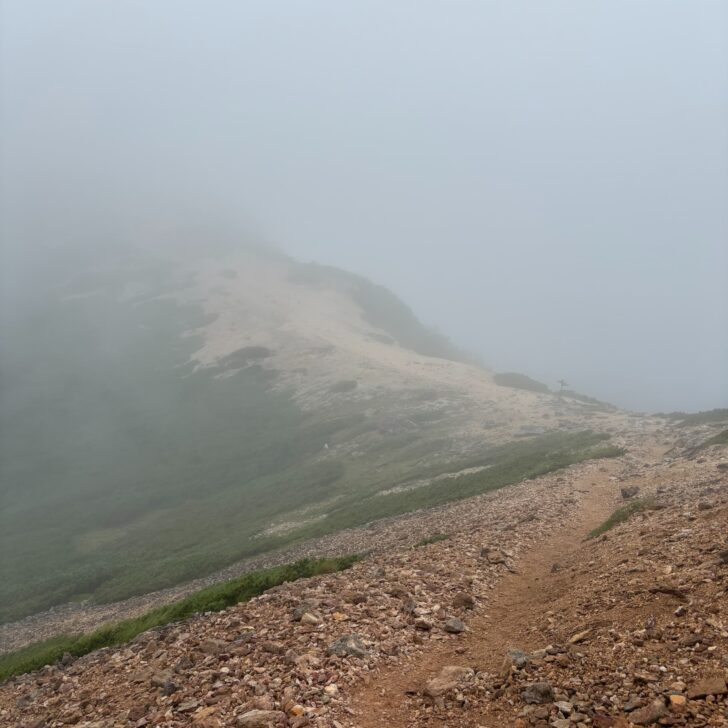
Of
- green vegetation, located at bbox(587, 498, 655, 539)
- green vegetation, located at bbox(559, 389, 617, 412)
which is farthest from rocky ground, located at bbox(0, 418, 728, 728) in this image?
green vegetation, located at bbox(559, 389, 617, 412)

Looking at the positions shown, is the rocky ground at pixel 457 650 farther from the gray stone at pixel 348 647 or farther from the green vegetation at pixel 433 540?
the green vegetation at pixel 433 540

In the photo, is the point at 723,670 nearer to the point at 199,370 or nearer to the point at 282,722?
the point at 282,722

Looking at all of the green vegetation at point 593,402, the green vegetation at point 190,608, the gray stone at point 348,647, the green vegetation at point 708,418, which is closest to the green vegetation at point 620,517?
the green vegetation at point 190,608

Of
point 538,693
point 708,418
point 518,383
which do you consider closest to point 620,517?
point 538,693

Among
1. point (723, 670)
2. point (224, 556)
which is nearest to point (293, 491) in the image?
point (224, 556)

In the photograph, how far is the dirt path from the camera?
29.6ft

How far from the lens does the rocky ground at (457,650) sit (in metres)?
8.31

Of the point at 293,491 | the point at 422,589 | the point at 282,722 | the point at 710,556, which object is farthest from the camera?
the point at 293,491

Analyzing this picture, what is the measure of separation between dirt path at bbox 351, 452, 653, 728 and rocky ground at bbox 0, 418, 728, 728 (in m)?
0.05

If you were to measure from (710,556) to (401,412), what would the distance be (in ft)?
220

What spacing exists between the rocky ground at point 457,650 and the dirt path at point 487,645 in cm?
5

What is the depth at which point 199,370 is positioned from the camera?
113 m

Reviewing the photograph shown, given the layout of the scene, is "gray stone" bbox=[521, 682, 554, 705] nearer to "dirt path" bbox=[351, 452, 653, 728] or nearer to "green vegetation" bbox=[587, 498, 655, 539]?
"dirt path" bbox=[351, 452, 653, 728]

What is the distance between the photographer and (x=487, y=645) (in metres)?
11.5
